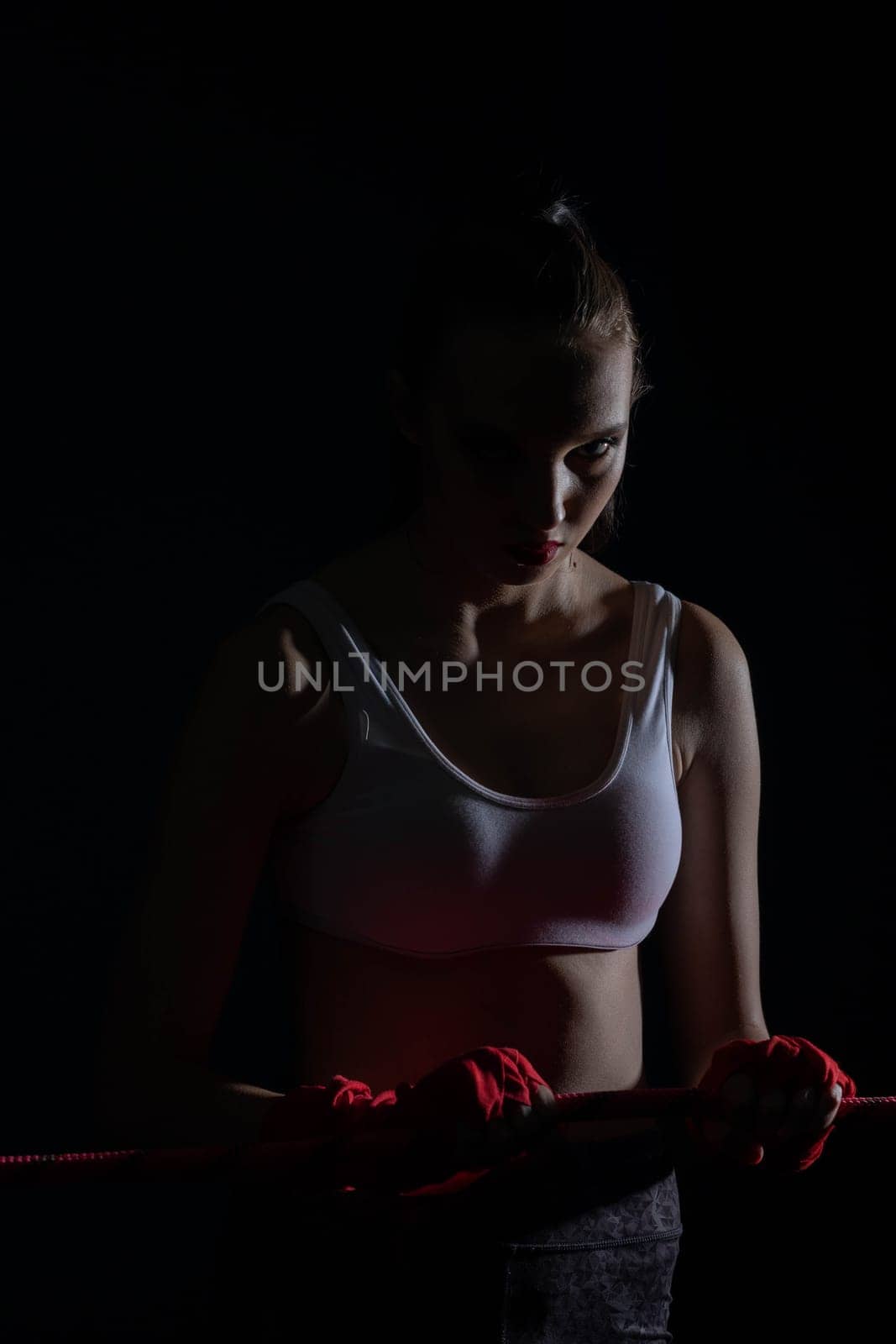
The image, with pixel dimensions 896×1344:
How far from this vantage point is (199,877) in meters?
0.78

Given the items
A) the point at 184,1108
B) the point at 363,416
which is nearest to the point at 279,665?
the point at 184,1108

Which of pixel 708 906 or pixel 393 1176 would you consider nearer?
pixel 393 1176

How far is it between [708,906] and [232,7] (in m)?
0.90

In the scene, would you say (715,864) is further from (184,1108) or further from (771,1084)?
(184,1108)

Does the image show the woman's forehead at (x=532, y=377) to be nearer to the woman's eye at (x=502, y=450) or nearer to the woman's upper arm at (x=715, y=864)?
the woman's eye at (x=502, y=450)

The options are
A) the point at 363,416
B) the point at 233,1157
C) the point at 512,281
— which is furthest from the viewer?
the point at 363,416

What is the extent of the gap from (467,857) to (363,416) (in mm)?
691

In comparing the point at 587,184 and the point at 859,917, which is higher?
the point at 587,184

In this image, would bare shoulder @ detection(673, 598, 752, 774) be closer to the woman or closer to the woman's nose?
the woman

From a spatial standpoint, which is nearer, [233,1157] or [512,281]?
[233,1157]

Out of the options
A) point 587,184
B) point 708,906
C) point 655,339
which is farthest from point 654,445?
point 708,906

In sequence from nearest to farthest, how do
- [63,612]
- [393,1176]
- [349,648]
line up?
[393,1176] → [349,648] → [63,612]

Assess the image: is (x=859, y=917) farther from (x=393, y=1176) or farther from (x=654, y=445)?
(x=393, y=1176)

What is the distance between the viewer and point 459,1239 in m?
0.79
